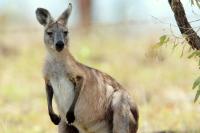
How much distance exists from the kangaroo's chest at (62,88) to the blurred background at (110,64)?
110 centimetres

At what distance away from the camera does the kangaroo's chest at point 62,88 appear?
783cm

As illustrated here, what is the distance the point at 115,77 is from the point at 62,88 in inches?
182

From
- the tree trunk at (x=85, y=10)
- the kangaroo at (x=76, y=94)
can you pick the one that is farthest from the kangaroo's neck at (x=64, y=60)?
the tree trunk at (x=85, y=10)

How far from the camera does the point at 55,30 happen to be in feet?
25.8

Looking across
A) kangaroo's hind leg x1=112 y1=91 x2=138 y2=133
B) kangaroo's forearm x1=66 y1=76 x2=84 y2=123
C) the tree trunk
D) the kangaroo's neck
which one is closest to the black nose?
the kangaroo's neck

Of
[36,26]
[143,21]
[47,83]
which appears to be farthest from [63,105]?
[36,26]

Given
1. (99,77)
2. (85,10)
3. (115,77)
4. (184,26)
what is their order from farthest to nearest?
(85,10) < (115,77) < (99,77) < (184,26)

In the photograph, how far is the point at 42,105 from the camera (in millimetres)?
11453

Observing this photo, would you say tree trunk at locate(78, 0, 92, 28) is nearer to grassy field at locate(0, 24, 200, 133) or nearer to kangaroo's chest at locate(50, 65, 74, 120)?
grassy field at locate(0, 24, 200, 133)

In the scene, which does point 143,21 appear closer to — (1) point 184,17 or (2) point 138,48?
(2) point 138,48

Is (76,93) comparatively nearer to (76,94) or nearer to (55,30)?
(76,94)

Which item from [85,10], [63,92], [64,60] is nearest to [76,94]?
[63,92]

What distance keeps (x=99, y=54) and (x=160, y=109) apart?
11.6 ft

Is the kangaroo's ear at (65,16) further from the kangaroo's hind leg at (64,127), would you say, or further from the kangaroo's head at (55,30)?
the kangaroo's hind leg at (64,127)
